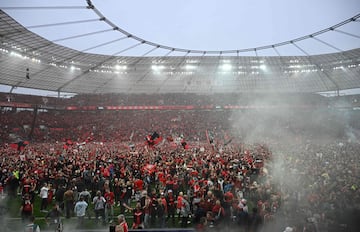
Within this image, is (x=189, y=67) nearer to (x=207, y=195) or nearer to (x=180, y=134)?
(x=180, y=134)

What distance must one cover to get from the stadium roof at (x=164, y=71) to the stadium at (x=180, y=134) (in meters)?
0.20

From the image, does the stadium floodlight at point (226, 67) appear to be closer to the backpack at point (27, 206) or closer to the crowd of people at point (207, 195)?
the crowd of people at point (207, 195)

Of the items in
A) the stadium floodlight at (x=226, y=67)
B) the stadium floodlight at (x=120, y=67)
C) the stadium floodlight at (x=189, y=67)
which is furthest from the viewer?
the stadium floodlight at (x=189, y=67)

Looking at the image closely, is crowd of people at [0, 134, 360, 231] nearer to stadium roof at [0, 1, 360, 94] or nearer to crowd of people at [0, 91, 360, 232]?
crowd of people at [0, 91, 360, 232]

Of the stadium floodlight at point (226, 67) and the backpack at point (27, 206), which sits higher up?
the stadium floodlight at point (226, 67)

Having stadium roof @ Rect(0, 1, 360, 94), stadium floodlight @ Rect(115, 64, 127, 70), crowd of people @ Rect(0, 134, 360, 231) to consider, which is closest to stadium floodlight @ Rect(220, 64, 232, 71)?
stadium roof @ Rect(0, 1, 360, 94)

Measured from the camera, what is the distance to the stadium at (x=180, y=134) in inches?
316

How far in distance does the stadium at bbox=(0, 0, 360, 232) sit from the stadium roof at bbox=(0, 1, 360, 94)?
0.66ft

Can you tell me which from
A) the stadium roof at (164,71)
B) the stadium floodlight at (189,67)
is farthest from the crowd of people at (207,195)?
the stadium floodlight at (189,67)

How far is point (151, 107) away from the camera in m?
44.1

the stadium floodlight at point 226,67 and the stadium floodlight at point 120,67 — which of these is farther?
the stadium floodlight at point 226,67

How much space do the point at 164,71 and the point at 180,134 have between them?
39.2 feet

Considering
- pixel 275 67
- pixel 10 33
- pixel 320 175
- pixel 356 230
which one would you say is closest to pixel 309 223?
pixel 356 230

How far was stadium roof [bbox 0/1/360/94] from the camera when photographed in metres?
30.3
